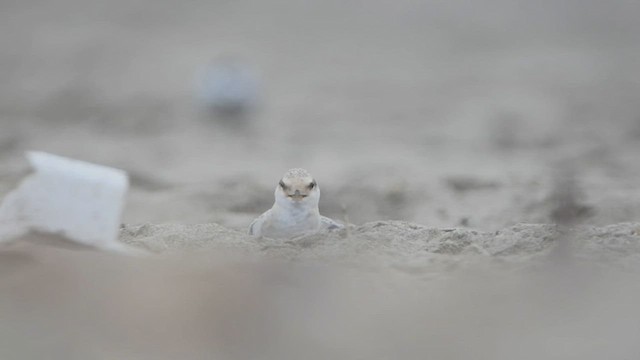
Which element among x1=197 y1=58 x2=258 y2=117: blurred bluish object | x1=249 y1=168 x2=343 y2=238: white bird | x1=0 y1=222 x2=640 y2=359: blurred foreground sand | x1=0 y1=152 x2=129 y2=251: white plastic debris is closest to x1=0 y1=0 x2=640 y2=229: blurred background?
x1=197 y1=58 x2=258 y2=117: blurred bluish object

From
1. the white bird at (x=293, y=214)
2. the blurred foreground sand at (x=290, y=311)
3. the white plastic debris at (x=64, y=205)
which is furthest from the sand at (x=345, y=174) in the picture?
the white plastic debris at (x=64, y=205)

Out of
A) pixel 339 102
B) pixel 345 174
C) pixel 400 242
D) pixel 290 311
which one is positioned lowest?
pixel 290 311

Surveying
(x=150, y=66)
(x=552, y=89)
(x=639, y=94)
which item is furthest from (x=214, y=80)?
(x=639, y=94)

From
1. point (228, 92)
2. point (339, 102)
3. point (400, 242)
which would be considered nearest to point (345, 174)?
point (339, 102)

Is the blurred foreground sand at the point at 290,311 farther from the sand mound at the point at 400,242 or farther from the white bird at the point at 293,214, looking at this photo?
the white bird at the point at 293,214

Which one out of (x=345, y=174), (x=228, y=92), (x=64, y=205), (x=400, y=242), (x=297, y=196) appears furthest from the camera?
→ (x=228, y=92)

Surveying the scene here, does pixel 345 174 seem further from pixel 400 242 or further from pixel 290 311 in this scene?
pixel 290 311
